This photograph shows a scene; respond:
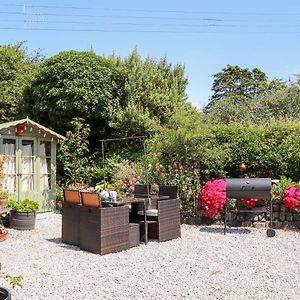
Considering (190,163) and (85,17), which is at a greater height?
(85,17)

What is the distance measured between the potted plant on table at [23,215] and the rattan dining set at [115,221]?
1.49m

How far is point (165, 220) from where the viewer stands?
6863 mm

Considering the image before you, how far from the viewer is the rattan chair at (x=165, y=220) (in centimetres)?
677

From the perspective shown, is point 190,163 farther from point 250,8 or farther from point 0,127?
point 250,8

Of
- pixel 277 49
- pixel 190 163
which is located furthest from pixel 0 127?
pixel 277 49

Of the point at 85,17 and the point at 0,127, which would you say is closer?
the point at 0,127

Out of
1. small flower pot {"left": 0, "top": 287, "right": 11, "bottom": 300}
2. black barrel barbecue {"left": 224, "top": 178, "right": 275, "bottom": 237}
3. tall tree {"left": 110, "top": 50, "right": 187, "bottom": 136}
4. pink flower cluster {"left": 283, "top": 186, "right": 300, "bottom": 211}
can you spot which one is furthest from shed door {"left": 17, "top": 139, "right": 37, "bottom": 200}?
small flower pot {"left": 0, "top": 287, "right": 11, "bottom": 300}

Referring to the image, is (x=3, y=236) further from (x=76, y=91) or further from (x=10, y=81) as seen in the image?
(x=10, y=81)

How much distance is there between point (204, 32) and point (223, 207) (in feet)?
24.0

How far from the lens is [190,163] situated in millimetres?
8891

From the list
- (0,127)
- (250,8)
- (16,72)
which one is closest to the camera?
(0,127)

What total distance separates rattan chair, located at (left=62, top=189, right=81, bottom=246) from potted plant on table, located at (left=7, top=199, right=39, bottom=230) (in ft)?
4.95

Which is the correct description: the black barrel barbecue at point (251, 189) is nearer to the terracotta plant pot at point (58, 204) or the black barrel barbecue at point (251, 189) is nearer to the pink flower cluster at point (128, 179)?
the pink flower cluster at point (128, 179)

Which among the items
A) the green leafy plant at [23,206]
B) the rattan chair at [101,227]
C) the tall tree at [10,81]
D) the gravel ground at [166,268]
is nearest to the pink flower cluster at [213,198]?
the gravel ground at [166,268]
